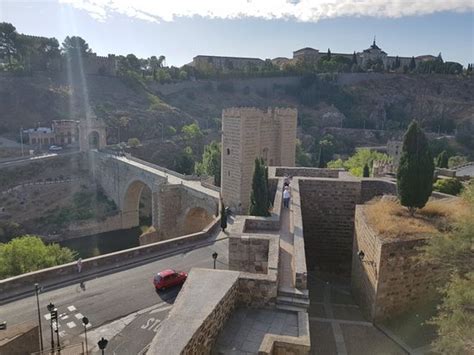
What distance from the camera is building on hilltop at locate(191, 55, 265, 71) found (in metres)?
91.1

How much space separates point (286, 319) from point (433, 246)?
10.9 feet

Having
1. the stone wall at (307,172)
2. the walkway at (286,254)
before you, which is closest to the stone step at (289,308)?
the walkway at (286,254)

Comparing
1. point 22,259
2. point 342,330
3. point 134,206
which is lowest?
point 134,206

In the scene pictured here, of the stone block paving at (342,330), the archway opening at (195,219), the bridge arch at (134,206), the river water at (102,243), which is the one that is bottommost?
the river water at (102,243)

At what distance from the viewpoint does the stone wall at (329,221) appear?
500 inches

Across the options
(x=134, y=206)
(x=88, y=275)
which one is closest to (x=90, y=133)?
(x=134, y=206)

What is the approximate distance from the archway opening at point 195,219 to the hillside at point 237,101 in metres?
26.3

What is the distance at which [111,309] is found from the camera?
1119 cm

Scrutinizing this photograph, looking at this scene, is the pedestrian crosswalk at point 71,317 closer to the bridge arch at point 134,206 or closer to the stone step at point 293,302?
the stone step at point 293,302

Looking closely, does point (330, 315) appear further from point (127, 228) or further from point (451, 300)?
point (127, 228)

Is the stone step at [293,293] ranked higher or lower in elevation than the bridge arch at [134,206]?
higher

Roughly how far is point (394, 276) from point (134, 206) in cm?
3410

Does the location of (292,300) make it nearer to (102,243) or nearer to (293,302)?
(293,302)

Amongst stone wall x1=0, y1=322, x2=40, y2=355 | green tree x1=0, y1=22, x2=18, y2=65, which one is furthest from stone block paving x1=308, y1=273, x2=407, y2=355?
green tree x1=0, y1=22, x2=18, y2=65
